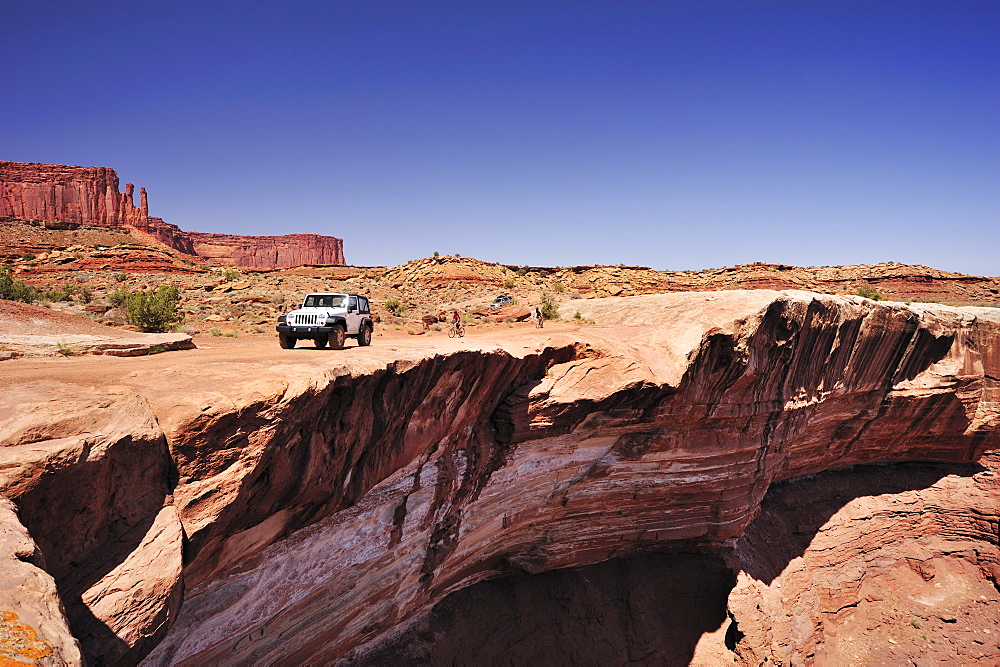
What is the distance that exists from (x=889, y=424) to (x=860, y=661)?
8.56 meters

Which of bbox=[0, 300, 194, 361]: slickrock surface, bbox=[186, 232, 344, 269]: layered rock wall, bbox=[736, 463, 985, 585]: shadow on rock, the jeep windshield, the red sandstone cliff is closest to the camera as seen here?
bbox=[0, 300, 194, 361]: slickrock surface

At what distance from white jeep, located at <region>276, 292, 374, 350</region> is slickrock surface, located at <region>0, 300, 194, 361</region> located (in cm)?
278

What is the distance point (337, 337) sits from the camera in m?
11.2

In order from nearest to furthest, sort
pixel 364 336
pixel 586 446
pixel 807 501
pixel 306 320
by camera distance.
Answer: pixel 306 320 → pixel 586 446 → pixel 364 336 → pixel 807 501

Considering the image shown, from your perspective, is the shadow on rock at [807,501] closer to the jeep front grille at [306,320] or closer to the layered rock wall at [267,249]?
the jeep front grille at [306,320]

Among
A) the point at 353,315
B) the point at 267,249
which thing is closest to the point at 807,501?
the point at 353,315

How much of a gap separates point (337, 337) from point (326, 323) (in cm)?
42

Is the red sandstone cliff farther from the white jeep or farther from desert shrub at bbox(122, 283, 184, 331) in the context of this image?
the white jeep

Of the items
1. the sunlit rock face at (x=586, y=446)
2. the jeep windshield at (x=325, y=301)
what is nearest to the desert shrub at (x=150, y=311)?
the jeep windshield at (x=325, y=301)

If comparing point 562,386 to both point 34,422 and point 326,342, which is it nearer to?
point 326,342

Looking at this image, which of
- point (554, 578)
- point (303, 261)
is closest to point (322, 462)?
point (554, 578)

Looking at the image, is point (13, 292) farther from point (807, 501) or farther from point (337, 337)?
point (807, 501)

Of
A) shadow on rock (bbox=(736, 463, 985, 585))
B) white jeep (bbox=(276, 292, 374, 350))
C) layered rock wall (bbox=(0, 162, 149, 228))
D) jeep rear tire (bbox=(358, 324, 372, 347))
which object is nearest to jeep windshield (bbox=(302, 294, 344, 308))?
white jeep (bbox=(276, 292, 374, 350))

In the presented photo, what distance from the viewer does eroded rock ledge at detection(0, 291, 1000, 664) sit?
4.32 meters
